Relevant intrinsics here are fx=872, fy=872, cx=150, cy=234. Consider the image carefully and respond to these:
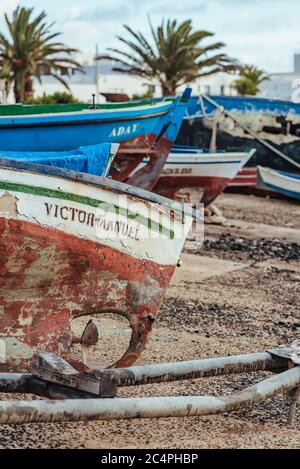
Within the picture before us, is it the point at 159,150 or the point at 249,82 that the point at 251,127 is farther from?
the point at 249,82

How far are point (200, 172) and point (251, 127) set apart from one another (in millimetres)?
4154

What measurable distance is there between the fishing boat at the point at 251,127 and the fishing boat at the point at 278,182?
1.16 meters

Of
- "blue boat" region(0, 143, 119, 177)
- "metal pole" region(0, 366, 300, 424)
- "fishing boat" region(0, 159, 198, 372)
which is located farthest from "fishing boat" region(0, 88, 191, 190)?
"metal pole" region(0, 366, 300, 424)

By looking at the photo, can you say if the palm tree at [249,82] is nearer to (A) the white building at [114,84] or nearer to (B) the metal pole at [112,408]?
(A) the white building at [114,84]

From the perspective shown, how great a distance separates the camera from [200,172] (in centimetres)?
1412

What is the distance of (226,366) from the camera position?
4641 mm

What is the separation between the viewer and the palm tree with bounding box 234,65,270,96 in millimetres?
37875

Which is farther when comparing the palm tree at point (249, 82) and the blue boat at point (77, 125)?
the palm tree at point (249, 82)

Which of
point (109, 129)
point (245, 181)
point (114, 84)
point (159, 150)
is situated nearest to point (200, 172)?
point (159, 150)

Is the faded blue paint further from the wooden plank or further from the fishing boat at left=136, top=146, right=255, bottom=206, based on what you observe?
the wooden plank

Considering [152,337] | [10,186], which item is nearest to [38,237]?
[10,186]

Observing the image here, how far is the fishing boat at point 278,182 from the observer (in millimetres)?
16328

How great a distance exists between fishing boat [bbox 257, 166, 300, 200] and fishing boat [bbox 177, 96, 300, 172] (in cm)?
116

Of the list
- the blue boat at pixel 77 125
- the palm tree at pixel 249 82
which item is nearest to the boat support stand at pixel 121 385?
the blue boat at pixel 77 125
